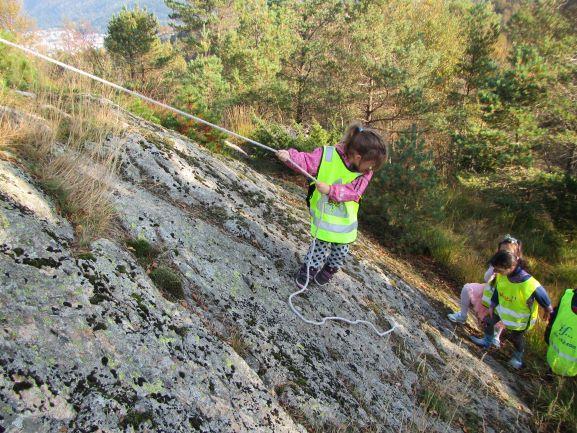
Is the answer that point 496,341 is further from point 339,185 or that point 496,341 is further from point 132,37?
point 132,37

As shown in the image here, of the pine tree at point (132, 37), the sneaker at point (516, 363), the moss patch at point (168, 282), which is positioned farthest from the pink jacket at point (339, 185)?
the pine tree at point (132, 37)

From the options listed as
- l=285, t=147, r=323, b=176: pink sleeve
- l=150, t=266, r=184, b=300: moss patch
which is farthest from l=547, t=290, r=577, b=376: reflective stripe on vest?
l=150, t=266, r=184, b=300: moss patch

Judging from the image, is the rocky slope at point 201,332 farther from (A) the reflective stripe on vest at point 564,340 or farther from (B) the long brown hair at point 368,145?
(B) the long brown hair at point 368,145

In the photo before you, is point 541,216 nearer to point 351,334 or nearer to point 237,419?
point 351,334

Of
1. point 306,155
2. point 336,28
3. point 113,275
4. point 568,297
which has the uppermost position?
point 336,28

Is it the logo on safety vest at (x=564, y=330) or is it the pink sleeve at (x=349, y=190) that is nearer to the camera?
the pink sleeve at (x=349, y=190)

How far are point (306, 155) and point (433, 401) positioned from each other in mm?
2035

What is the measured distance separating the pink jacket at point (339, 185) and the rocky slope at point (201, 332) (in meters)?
0.73

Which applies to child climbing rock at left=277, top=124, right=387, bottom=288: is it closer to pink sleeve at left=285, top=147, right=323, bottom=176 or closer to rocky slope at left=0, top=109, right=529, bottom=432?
pink sleeve at left=285, top=147, right=323, bottom=176

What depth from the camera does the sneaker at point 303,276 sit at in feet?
9.70

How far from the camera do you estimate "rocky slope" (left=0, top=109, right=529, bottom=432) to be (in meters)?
1.45

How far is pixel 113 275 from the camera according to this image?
1907 mm

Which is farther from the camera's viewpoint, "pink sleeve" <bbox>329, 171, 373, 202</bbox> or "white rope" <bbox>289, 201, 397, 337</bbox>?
"pink sleeve" <bbox>329, 171, 373, 202</bbox>

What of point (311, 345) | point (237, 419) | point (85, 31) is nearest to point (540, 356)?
point (311, 345)
